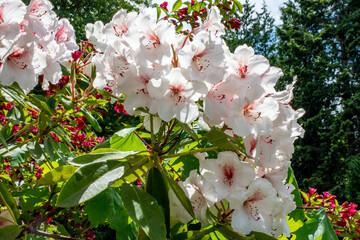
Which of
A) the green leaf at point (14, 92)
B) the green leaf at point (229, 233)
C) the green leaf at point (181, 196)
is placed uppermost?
the green leaf at point (14, 92)

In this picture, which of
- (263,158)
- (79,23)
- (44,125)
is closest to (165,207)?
(263,158)

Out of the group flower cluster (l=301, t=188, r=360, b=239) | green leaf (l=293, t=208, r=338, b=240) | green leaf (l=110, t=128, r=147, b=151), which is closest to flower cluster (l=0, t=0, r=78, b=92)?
green leaf (l=110, t=128, r=147, b=151)

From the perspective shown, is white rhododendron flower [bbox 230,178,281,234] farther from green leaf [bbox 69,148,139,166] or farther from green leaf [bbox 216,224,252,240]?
green leaf [bbox 69,148,139,166]

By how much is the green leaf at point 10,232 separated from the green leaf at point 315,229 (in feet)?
3.50

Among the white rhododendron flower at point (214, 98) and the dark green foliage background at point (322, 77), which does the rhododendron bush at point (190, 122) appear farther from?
the dark green foliage background at point (322, 77)

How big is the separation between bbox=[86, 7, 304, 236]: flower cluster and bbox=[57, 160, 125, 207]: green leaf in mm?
153

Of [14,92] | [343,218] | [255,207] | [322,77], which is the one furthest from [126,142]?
[322,77]

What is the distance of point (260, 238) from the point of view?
83 cm

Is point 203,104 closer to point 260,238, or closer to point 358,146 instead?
point 260,238

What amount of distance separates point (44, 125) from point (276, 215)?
0.72m

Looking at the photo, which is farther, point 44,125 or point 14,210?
point 44,125

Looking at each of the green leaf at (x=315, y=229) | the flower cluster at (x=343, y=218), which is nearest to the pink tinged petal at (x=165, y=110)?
the green leaf at (x=315, y=229)

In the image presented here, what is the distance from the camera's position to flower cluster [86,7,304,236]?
79cm

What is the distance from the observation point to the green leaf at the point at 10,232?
86 cm
